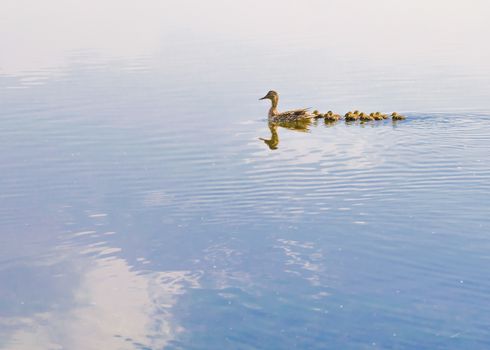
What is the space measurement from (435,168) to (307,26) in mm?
39670

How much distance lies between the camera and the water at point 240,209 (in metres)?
13.2

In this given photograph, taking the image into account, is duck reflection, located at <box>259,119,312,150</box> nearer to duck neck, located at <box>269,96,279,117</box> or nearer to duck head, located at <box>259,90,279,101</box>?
duck neck, located at <box>269,96,279,117</box>

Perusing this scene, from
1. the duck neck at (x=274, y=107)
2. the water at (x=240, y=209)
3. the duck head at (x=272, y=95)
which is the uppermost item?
the duck head at (x=272, y=95)

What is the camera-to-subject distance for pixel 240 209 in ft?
60.5

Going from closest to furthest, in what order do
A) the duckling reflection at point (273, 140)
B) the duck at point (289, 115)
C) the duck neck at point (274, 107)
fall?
the duckling reflection at point (273, 140) → the duck at point (289, 115) → the duck neck at point (274, 107)

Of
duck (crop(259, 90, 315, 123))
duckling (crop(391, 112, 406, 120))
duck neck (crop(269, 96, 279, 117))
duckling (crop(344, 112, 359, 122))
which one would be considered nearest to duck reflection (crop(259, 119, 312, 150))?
duck (crop(259, 90, 315, 123))

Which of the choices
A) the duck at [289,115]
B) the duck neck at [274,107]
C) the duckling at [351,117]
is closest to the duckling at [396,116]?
the duckling at [351,117]

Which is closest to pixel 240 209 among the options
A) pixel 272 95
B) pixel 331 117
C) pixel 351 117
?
pixel 351 117

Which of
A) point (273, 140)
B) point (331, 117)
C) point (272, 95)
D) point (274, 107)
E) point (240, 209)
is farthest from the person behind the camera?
point (272, 95)

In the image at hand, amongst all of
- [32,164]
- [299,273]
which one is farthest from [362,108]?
[299,273]

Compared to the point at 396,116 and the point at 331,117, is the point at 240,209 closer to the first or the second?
the point at 331,117

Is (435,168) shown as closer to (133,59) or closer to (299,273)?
(299,273)

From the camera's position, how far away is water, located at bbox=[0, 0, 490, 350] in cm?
1320

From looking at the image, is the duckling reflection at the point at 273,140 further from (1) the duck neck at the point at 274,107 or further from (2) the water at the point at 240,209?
(1) the duck neck at the point at 274,107
